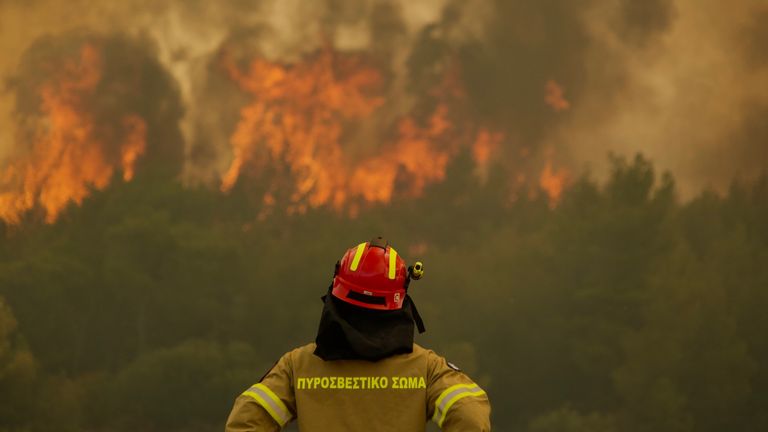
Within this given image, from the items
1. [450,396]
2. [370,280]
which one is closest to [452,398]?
[450,396]

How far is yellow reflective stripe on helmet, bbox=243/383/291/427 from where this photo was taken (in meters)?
3.82

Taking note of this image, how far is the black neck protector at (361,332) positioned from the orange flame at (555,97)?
3136 cm

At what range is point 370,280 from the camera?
390 centimetres

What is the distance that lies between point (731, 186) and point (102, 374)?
21.3 metres

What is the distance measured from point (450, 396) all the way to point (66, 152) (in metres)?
29.4

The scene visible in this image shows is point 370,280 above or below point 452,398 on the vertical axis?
above

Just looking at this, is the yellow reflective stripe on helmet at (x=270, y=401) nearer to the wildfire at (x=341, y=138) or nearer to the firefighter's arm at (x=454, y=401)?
the firefighter's arm at (x=454, y=401)

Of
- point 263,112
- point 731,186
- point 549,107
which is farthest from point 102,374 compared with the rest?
point 731,186

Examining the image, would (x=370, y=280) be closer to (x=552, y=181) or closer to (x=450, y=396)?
(x=450, y=396)

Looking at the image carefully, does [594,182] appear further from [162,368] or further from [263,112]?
[162,368]

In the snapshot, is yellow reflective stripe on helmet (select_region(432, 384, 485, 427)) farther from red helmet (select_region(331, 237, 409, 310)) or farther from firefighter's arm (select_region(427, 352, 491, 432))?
red helmet (select_region(331, 237, 409, 310))

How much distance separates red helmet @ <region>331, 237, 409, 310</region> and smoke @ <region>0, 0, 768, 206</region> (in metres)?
29.3

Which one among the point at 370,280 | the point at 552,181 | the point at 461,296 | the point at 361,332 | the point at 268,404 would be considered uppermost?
the point at 552,181

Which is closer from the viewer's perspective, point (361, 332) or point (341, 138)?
point (361, 332)
